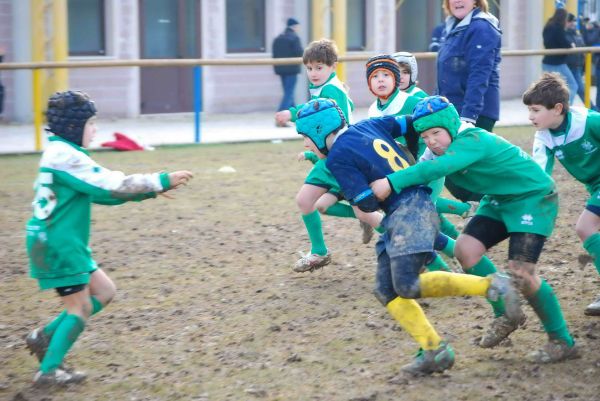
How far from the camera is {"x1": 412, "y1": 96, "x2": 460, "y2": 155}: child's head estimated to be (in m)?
5.00

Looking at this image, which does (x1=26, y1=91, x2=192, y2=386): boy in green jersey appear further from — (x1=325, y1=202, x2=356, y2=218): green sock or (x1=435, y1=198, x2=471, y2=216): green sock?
(x1=435, y1=198, x2=471, y2=216): green sock

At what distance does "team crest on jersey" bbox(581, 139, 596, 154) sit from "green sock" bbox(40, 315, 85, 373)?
276 cm

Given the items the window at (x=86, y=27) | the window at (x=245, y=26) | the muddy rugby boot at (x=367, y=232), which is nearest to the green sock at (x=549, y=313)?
the muddy rugby boot at (x=367, y=232)

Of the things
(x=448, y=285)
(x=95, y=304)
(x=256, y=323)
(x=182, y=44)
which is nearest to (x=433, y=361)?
(x=448, y=285)

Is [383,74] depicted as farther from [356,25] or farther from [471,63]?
[356,25]

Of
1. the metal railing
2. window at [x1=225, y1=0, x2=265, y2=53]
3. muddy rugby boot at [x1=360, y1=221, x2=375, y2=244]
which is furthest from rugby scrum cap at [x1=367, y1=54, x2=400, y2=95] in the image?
window at [x1=225, y1=0, x2=265, y2=53]

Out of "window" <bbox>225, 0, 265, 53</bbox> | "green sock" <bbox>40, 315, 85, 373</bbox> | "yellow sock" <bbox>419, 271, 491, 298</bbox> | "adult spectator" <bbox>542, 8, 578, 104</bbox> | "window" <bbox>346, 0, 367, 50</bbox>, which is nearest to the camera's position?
"yellow sock" <bbox>419, 271, 491, 298</bbox>

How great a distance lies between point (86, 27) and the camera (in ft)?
62.1

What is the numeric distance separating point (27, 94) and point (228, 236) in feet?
32.0

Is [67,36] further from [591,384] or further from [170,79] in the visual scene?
[591,384]

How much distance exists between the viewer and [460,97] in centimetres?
737

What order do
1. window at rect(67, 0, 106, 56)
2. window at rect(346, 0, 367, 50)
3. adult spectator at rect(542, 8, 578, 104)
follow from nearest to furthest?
adult spectator at rect(542, 8, 578, 104) < window at rect(67, 0, 106, 56) < window at rect(346, 0, 367, 50)

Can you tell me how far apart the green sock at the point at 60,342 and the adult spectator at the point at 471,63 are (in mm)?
2871

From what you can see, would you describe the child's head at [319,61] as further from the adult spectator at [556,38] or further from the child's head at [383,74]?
the adult spectator at [556,38]
